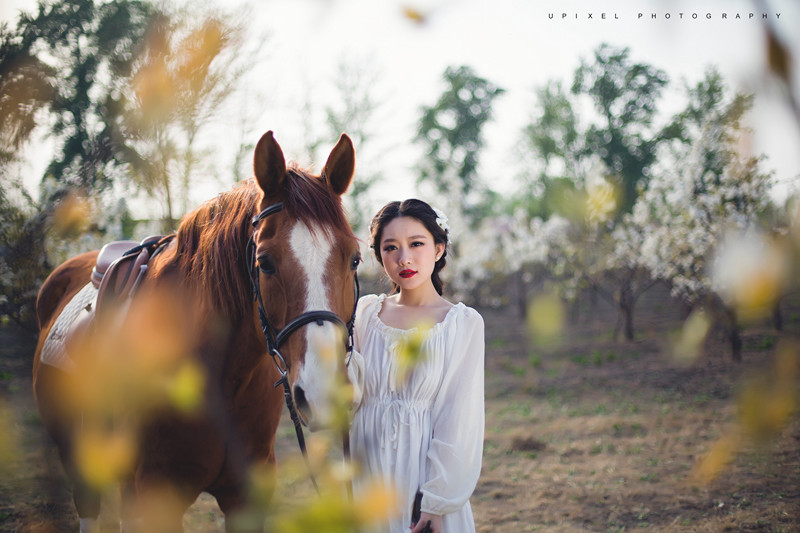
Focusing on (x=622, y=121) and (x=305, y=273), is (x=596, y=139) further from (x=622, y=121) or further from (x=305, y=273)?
(x=305, y=273)

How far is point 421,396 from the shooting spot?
1949mm

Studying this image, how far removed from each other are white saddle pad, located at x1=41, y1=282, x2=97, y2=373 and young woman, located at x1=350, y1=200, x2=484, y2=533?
181 cm

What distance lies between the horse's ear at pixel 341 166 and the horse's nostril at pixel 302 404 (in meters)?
0.90

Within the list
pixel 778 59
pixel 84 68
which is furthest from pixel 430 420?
pixel 84 68

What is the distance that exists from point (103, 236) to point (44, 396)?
6.11m

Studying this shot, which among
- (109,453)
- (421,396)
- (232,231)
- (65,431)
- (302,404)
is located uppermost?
(232,231)

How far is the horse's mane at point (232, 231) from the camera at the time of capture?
73.9 inches

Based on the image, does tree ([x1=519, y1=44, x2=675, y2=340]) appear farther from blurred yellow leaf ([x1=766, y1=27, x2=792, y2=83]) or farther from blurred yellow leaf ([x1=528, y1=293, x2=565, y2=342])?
blurred yellow leaf ([x1=766, y1=27, x2=792, y2=83])

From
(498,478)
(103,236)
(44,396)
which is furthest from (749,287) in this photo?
(103,236)

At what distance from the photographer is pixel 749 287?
753cm

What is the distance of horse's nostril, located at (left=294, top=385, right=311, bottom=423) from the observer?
1.53m

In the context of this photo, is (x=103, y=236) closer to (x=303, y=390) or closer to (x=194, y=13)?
(x=194, y=13)

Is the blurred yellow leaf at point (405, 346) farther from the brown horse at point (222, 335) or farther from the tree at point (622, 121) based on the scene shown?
the tree at point (622, 121)

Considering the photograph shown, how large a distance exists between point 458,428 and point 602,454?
460cm
